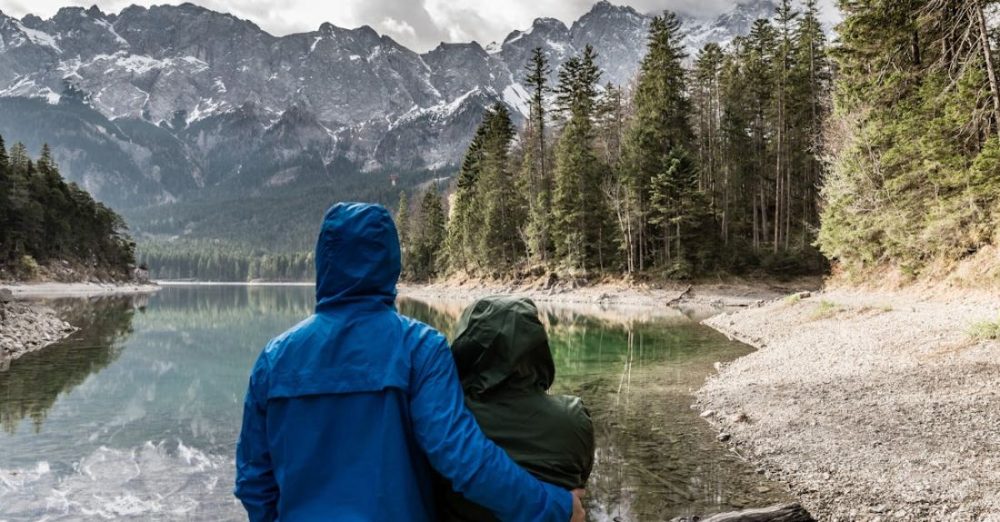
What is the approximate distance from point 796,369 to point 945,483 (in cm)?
683

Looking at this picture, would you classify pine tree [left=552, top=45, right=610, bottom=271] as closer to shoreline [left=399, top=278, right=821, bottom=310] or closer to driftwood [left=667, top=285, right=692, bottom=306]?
shoreline [left=399, top=278, right=821, bottom=310]

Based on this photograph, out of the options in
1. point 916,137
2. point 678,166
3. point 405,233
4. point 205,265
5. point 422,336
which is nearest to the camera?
point 422,336

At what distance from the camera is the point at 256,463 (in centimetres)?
205

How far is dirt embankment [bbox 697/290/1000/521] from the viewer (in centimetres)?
561

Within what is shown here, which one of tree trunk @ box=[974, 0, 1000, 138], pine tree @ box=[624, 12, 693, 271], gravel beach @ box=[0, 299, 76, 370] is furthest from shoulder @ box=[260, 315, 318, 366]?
pine tree @ box=[624, 12, 693, 271]

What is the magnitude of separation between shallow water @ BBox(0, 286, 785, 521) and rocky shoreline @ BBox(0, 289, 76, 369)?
83cm

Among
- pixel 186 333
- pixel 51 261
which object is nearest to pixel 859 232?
pixel 186 333

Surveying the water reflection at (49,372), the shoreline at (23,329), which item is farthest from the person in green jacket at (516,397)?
the shoreline at (23,329)

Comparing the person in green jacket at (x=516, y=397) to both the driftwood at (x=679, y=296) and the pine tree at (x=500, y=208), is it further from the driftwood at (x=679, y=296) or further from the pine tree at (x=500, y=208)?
the pine tree at (x=500, y=208)

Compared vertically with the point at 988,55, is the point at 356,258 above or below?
below

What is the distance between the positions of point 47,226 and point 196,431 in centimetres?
7020

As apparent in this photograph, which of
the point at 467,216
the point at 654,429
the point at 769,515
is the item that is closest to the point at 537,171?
the point at 467,216

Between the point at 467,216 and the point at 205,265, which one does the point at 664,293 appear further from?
the point at 205,265

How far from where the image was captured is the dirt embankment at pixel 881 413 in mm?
5613
